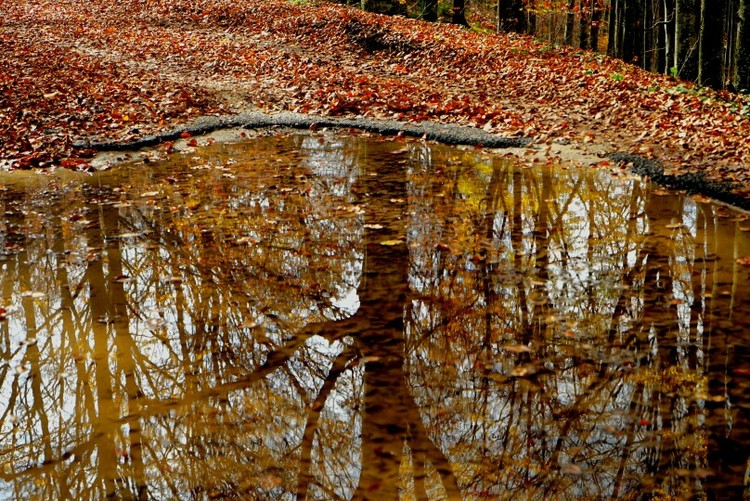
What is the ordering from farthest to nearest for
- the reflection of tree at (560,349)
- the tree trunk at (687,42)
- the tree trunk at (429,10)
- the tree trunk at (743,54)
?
the tree trunk at (429,10) → the tree trunk at (687,42) → the tree trunk at (743,54) → the reflection of tree at (560,349)

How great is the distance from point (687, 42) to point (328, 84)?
8.06 m

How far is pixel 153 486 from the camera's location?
305cm

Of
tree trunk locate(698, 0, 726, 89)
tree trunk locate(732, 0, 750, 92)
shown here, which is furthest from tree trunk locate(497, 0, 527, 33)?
tree trunk locate(732, 0, 750, 92)

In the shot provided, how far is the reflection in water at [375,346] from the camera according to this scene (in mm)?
3129

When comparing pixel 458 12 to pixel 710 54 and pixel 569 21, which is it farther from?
pixel 569 21

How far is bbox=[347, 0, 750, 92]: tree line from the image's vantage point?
1346 cm

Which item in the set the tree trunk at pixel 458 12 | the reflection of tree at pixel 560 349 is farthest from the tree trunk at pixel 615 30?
the reflection of tree at pixel 560 349

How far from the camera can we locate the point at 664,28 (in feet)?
61.8

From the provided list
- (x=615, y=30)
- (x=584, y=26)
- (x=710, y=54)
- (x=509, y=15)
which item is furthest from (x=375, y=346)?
(x=584, y=26)

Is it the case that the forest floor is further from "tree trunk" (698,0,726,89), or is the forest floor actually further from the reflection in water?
the reflection in water

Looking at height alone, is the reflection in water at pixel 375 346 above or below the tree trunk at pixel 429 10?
below

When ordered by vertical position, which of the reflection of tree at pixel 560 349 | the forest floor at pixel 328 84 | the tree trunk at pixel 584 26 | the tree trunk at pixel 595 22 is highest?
the tree trunk at pixel 595 22

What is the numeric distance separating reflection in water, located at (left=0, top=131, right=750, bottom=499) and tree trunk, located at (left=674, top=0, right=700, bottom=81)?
8965 mm

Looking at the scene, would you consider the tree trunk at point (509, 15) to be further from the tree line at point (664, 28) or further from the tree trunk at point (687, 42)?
the tree trunk at point (687, 42)
